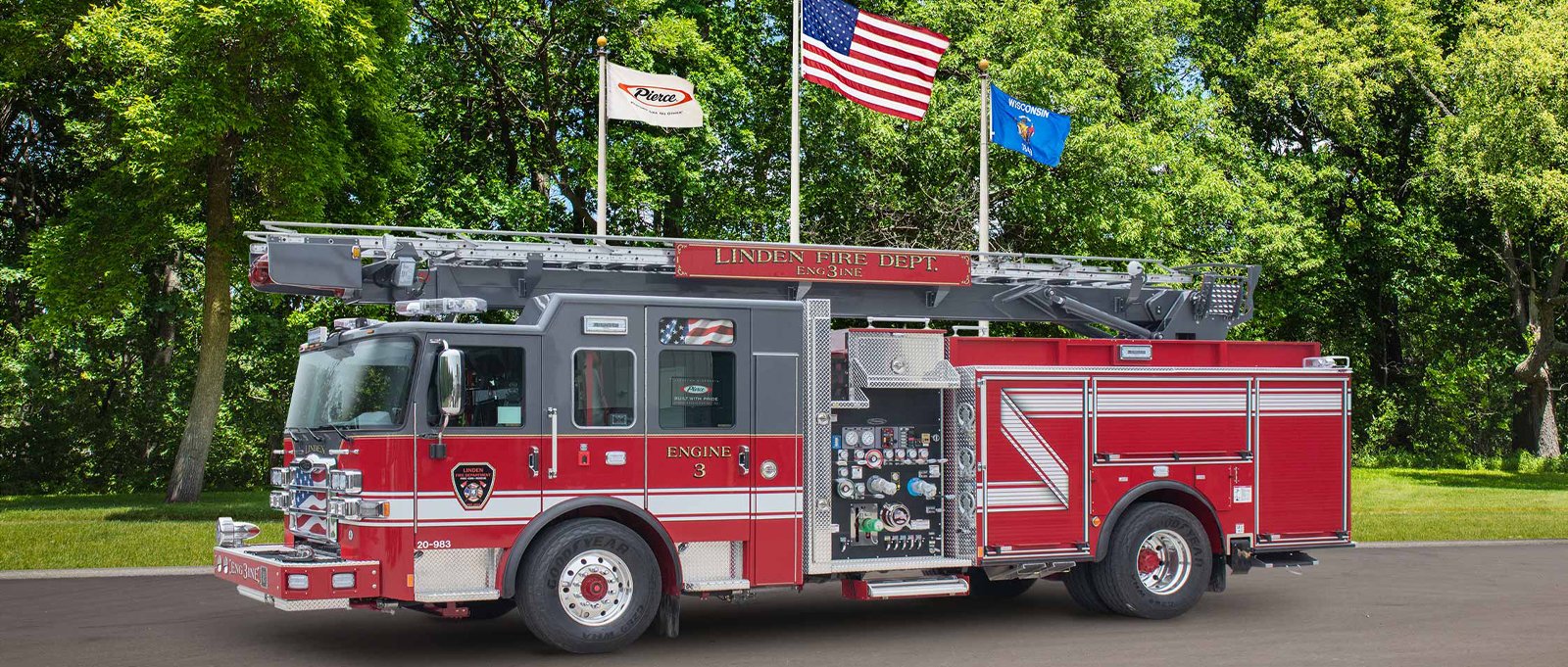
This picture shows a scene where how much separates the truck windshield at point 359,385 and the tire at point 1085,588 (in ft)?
20.0

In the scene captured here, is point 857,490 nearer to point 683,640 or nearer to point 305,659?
point 683,640

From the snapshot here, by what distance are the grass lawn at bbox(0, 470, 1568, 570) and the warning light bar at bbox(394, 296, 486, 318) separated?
8394mm

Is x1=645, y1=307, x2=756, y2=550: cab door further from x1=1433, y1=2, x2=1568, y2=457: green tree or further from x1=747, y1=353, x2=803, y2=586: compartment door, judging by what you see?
x1=1433, y1=2, x2=1568, y2=457: green tree

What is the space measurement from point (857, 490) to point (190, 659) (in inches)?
203

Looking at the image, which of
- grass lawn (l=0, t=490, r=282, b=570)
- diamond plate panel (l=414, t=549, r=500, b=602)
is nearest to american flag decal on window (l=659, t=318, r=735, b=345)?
diamond plate panel (l=414, t=549, r=500, b=602)

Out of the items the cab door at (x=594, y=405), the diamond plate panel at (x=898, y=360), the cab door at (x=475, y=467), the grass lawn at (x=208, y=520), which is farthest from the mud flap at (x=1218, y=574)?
the grass lawn at (x=208, y=520)

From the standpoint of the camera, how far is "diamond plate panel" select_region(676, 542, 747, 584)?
10782mm

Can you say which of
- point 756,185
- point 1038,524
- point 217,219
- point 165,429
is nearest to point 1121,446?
point 1038,524

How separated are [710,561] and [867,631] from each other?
1869 millimetres

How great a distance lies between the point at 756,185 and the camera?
3312 cm

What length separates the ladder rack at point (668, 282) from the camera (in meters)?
10.9

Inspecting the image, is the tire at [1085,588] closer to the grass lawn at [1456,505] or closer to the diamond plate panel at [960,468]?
the diamond plate panel at [960,468]

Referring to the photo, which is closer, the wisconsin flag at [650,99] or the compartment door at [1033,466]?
the compartment door at [1033,466]

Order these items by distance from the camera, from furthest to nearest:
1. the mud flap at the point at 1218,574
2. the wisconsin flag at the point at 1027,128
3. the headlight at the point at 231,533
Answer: the wisconsin flag at the point at 1027,128 → the mud flap at the point at 1218,574 → the headlight at the point at 231,533
